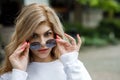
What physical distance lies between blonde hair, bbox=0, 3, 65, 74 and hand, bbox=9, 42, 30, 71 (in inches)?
2.4

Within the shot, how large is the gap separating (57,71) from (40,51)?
0.19 metres

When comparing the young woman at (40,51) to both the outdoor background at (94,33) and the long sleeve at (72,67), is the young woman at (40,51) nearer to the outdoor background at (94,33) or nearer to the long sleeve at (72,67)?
the long sleeve at (72,67)

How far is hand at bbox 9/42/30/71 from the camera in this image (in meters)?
2.76

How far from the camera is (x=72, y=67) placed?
110 inches

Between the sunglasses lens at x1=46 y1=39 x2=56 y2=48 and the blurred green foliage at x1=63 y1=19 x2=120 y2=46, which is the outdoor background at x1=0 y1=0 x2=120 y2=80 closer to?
the blurred green foliage at x1=63 y1=19 x2=120 y2=46

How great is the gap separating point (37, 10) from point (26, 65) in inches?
14.6

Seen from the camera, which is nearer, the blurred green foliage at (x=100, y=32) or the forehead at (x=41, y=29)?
the forehead at (x=41, y=29)

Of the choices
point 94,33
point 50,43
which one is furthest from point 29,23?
point 94,33

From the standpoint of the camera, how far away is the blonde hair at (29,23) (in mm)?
2795

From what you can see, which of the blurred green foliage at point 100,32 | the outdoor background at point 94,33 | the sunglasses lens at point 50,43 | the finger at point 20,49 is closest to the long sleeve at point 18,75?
the finger at point 20,49

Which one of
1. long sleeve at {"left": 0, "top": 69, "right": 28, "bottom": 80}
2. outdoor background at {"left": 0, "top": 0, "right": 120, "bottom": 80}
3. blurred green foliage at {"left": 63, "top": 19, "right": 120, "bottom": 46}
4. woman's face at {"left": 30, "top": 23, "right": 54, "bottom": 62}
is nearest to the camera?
long sleeve at {"left": 0, "top": 69, "right": 28, "bottom": 80}

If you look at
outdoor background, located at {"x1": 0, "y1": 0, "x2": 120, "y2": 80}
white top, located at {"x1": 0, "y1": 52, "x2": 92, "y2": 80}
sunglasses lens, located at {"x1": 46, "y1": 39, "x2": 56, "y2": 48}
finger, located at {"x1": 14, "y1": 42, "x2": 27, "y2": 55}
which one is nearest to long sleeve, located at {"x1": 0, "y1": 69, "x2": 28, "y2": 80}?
white top, located at {"x1": 0, "y1": 52, "x2": 92, "y2": 80}

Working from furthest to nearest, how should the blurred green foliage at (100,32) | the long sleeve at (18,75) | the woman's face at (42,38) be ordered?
the blurred green foliage at (100,32) → the woman's face at (42,38) → the long sleeve at (18,75)

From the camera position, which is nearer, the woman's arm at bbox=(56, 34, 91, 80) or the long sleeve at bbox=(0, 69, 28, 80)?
the long sleeve at bbox=(0, 69, 28, 80)
